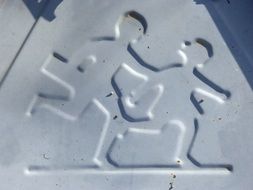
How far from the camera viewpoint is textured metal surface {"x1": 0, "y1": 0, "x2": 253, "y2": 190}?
1.41 metres

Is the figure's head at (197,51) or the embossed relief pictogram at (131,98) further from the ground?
the figure's head at (197,51)

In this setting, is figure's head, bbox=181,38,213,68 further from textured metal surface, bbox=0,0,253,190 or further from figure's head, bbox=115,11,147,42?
figure's head, bbox=115,11,147,42

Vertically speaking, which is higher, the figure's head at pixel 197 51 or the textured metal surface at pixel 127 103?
the figure's head at pixel 197 51

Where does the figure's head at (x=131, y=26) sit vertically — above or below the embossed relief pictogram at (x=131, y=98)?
above

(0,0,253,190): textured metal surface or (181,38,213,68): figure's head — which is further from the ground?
(181,38,213,68): figure's head

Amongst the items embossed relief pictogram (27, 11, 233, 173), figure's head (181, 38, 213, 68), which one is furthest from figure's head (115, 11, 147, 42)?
figure's head (181, 38, 213, 68)

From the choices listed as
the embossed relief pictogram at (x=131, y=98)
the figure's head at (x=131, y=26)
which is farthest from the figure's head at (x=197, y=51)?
the figure's head at (x=131, y=26)

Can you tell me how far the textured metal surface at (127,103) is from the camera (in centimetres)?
141

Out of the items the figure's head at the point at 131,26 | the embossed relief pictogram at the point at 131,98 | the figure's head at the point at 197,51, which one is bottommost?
the embossed relief pictogram at the point at 131,98

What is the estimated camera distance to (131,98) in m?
1.43

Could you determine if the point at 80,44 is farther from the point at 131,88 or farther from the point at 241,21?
the point at 241,21

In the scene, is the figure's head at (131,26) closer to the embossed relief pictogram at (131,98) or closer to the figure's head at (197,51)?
the embossed relief pictogram at (131,98)

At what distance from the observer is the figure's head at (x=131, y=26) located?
144 centimetres

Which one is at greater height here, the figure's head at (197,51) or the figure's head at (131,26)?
the figure's head at (197,51)
